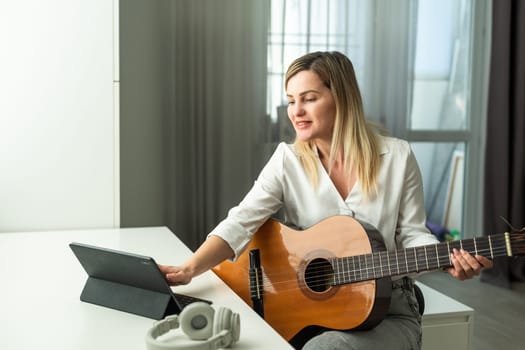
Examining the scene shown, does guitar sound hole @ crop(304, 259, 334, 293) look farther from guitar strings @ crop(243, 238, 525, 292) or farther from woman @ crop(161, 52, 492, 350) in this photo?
woman @ crop(161, 52, 492, 350)

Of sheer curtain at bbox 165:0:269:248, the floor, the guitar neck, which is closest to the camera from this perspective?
the guitar neck

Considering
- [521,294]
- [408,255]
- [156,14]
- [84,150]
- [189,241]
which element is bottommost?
[521,294]

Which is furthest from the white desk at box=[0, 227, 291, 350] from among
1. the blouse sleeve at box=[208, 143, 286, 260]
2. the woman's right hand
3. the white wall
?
the white wall

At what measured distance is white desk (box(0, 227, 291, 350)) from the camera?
1128mm

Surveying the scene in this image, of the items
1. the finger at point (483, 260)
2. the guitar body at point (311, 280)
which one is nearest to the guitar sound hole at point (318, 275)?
the guitar body at point (311, 280)

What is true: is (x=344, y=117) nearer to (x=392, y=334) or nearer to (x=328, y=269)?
(x=328, y=269)

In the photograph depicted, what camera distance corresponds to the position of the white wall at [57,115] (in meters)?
→ 2.17

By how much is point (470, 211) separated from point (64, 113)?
2.89m

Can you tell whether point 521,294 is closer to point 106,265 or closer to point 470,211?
point 470,211

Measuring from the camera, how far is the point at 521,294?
12.2 feet

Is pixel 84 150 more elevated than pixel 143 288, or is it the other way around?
pixel 84 150

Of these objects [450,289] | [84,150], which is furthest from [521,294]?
[84,150]

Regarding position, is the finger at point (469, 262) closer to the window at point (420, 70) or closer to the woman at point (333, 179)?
the woman at point (333, 179)

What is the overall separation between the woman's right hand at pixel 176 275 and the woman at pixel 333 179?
8 centimetres
